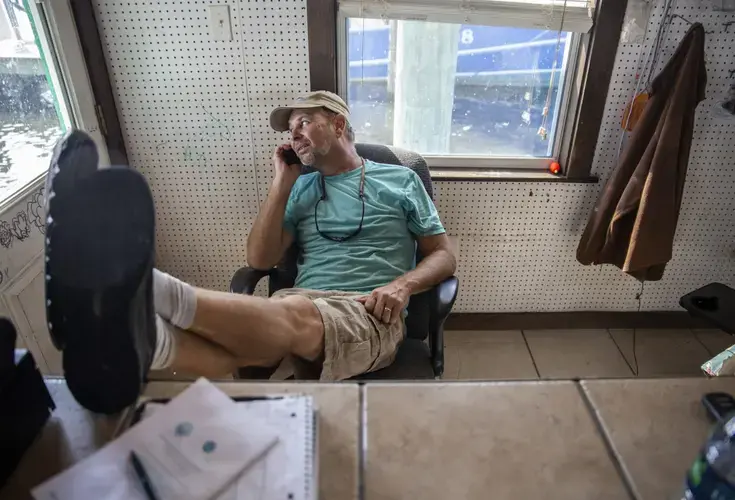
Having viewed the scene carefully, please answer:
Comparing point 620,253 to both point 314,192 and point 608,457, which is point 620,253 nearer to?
point 314,192

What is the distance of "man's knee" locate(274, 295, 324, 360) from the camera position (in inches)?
45.9

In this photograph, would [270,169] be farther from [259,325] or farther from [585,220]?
[585,220]

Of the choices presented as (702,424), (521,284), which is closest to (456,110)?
(521,284)

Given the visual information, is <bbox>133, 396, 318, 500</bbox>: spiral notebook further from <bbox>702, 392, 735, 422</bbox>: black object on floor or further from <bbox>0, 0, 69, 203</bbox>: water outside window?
<bbox>0, 0, 69, 203</bbox>: water outside window

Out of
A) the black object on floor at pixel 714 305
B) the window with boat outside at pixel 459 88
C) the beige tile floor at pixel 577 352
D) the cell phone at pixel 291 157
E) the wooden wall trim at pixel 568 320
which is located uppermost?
the window with boat outside at pixel 459 88

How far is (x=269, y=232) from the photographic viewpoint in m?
1.61

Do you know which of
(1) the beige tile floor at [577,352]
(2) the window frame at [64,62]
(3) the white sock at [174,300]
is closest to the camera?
(3) the white sock at [174,300]

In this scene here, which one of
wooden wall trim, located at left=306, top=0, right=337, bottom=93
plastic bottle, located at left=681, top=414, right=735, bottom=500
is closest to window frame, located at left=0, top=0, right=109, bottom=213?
wooden wall trim, located at left=306, top=0, right=337, bottom=93

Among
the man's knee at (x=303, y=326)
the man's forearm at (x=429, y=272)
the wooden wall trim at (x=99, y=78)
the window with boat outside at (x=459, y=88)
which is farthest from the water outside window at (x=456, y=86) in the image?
the man's knee at (x=303, y=326)

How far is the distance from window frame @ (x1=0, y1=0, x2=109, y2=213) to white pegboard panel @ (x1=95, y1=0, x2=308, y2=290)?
0.31 feet

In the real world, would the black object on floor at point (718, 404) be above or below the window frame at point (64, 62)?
below

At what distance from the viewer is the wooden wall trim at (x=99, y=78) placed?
5.45 ft

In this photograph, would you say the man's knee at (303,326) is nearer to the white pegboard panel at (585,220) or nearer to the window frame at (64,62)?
the window frame at (64,62)

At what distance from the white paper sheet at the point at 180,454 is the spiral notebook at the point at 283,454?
0.04 feet
